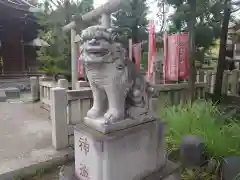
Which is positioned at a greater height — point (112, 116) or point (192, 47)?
point (192, 47)

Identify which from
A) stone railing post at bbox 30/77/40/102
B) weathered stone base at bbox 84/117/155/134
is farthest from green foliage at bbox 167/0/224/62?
stone railing post at bbox 30/77/40/102

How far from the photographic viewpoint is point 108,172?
1871 mm

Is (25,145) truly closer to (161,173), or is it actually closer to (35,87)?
(161,173)

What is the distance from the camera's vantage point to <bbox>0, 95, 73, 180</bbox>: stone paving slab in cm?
288

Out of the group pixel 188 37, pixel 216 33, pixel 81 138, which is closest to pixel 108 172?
pixel 81 138

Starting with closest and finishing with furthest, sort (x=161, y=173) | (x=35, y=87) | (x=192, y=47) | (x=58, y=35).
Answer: (x=161, y=173) < (x=192, y=47) < (x=58, y=35) < (x=35, y=87)

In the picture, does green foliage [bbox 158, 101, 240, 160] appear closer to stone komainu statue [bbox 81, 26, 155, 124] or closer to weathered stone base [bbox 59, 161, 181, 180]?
weathered stone base [bbox 59, 161, 181, 180]

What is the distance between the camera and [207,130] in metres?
3.24

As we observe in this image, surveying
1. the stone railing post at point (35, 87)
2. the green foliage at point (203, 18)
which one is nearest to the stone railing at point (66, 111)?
the green foliage at point (203, 18)

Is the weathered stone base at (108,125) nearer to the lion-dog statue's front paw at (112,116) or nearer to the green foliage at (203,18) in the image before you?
the lion-dog statue's front paw at (112,116)

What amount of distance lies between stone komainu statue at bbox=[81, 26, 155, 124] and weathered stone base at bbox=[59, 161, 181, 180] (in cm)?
67

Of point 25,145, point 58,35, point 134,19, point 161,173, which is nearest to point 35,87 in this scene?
point 58,35

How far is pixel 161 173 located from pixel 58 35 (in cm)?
616

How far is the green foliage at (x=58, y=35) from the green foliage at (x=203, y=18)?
362 cm
